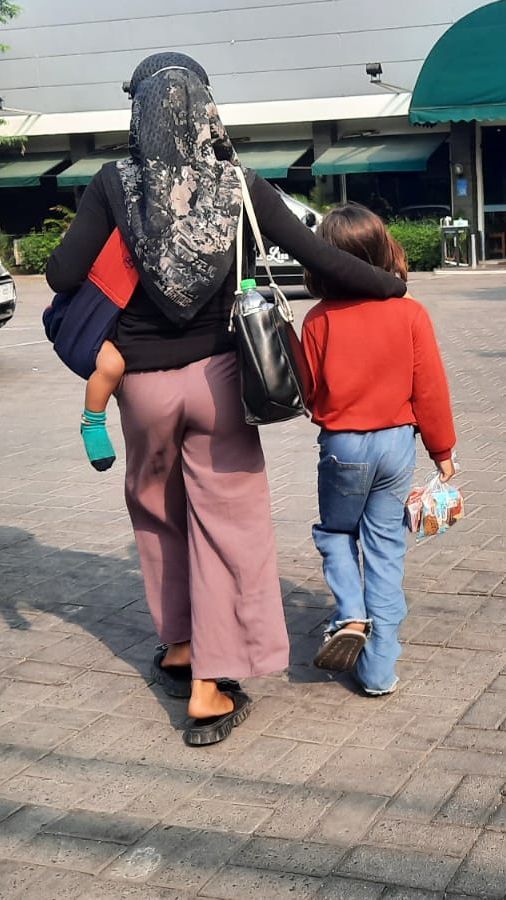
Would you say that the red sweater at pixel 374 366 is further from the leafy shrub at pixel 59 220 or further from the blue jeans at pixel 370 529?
the leafy shrub at pixel 59 220

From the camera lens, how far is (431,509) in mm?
4090

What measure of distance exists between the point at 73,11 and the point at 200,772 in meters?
28.6

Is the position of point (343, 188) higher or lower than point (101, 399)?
lower

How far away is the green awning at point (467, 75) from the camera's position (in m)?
24.4

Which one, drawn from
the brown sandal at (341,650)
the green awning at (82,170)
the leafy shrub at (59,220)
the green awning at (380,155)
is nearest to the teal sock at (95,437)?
the brown sandal at (341,650)

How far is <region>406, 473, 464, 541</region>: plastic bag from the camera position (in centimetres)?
408

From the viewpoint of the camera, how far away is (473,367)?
11750mm

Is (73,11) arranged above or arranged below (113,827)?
above

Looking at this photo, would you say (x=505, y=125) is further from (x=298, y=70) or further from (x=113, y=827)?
(x=113, y=827)

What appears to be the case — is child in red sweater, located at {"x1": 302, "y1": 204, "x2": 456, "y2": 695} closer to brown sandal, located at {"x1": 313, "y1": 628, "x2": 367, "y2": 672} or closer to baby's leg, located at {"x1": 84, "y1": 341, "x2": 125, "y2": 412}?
brown sandal, located at {"x1": 313, "y1": 628, "x2": 367, "y2": 672}

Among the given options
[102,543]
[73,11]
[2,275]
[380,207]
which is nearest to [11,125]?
[73,11]

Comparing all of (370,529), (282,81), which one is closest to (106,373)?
(370,529)

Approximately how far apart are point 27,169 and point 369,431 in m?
29.1

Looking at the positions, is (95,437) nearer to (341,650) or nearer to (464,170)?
(341,650)
